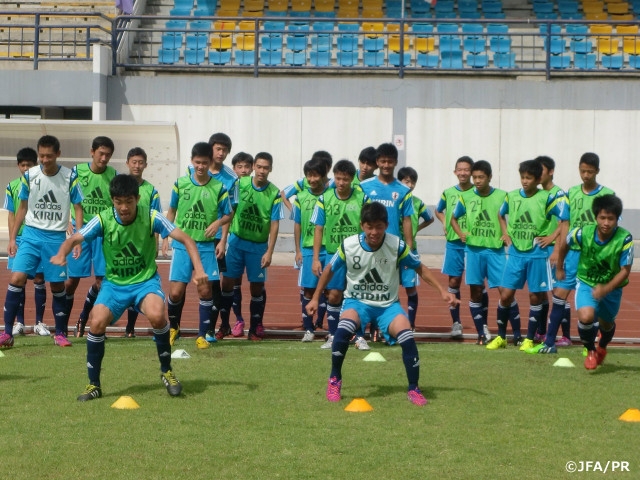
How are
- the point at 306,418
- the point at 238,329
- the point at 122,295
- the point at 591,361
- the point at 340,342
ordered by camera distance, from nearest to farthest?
the point at 306,418 < the point at 340,342 < the point at 122,295 < the point at 591,361 < the point at 238,329

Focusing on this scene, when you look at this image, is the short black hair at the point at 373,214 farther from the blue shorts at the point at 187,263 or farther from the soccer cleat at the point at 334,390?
the blue shorts at the point at 187,263

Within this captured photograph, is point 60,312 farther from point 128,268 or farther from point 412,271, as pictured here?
point 412,271

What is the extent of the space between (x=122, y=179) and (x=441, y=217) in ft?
17.6

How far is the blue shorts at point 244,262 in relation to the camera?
11.7m

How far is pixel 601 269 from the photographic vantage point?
30.3ft

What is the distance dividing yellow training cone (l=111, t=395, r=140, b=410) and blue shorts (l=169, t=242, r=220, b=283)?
301cm

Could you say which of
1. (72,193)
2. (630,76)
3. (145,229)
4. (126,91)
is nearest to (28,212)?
(72,193)

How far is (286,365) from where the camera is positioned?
9.56 meters

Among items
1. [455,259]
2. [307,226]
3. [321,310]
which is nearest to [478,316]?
[455,259]

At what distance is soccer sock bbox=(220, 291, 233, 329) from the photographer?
11.6 metres

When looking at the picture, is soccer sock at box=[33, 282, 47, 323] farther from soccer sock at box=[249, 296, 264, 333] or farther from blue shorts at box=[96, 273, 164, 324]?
blue shorts at box=[96, 273, 164, 324]

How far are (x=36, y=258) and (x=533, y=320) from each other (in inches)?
206

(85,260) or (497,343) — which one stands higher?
(85,260)

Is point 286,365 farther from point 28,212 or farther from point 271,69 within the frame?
point 271,69
